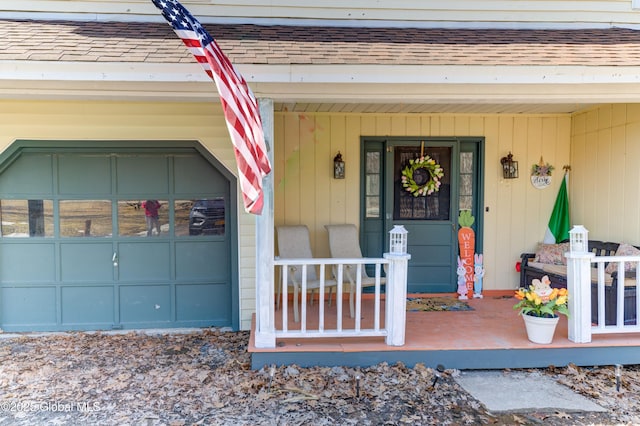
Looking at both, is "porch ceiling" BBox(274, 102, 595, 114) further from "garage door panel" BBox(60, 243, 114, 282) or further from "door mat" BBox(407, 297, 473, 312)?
"garage door panel" BBox(60, 243, 114, 282)

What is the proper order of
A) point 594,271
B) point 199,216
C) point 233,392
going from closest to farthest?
point 233,392
point 594,271
point 199,216

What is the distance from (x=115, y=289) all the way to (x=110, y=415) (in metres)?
1.91

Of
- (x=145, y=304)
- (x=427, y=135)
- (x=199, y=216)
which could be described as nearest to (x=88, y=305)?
(x=145, y=304)

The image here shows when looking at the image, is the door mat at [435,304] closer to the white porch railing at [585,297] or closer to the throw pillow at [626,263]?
the white porch railing at [585,297]

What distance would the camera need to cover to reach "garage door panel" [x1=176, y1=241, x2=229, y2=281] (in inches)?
173

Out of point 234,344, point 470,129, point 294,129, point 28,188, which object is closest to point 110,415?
point 234,344

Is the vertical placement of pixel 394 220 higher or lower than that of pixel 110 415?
higher

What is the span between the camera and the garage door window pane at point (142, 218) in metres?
Result: 4.32

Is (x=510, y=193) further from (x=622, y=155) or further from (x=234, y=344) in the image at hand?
(x=234, y=344)

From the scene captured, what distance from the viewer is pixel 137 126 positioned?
4199mm

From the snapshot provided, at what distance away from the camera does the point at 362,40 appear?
3.84 meters

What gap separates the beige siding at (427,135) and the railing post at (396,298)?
1.75 m

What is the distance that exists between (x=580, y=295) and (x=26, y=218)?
17.2ft

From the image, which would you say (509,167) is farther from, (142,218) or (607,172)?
(142,218)
